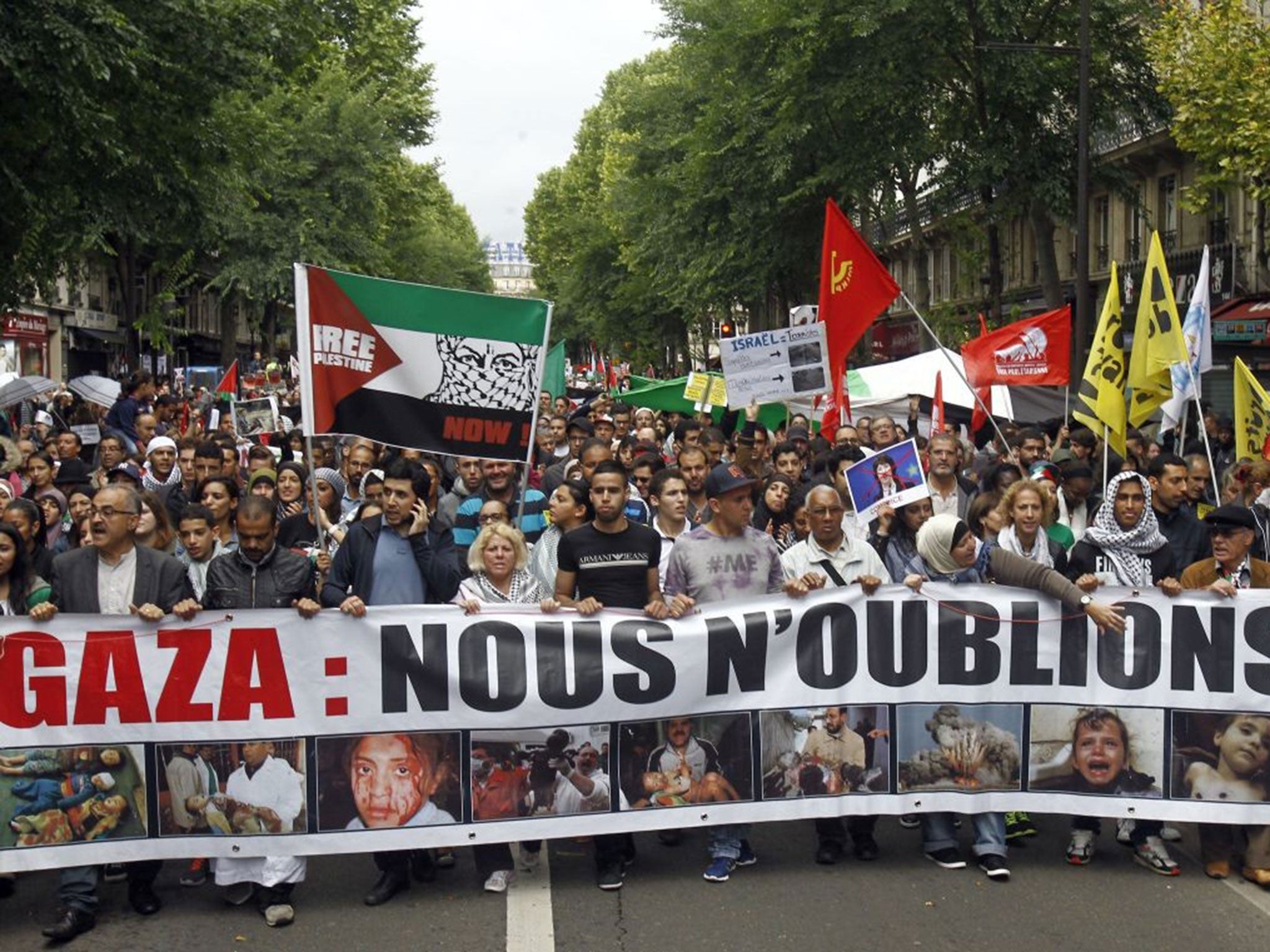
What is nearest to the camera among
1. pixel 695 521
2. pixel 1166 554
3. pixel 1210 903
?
pixel 1210 903

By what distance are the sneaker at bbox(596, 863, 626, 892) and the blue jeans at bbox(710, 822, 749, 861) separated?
0.39m

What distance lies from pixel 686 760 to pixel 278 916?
1.68m

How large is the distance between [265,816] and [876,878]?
94.6 inches

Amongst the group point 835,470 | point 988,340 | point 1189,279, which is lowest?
point 835,470

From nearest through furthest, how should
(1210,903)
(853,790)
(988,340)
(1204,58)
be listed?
(1210,903) → (853,790) → (988,340) → (1204,58)

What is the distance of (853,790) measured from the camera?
21.8 feet

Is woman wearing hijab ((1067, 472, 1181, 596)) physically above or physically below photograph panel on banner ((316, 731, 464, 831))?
above

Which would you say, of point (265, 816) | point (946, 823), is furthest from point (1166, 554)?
point (265, 816)

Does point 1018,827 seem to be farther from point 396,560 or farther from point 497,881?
point 396,560

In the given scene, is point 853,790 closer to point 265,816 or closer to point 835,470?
point 265,816

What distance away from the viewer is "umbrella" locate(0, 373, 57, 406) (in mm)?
16641

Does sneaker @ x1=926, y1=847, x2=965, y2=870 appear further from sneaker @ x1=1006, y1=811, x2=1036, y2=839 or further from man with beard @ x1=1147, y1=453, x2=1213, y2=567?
man with beard @ x1=1147, y1=453, x2=1213, y2=567

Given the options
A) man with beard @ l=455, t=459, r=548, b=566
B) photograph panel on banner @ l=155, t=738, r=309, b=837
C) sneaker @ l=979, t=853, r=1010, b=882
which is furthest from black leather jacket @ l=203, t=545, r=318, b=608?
sneaker @ l=979, t=853, r=1010, b=882

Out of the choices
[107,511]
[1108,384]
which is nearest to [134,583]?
[107,511]
